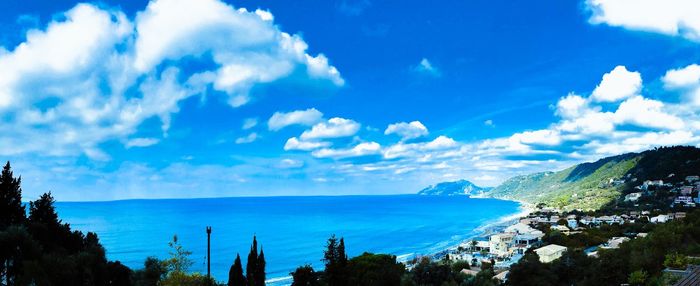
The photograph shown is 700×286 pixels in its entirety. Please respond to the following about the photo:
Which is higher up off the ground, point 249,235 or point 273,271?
point 249,235

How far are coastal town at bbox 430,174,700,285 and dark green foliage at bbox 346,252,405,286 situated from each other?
286 inches

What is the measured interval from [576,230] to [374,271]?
152 feet

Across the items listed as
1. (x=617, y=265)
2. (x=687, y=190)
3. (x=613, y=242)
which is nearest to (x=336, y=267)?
(x=617, y=265)

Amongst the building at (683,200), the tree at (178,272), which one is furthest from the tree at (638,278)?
the building at (683,200)

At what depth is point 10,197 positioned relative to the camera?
31.5 m

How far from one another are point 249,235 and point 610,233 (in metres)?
73.2

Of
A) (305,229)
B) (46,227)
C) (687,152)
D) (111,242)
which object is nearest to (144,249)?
(111,242)

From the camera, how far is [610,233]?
61688 mm

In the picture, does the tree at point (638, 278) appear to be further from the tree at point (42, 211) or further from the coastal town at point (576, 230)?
the tree at point (42, 211)

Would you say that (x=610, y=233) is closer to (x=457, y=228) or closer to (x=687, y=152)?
(x=457, y=228)

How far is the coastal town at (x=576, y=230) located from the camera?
5186 cm

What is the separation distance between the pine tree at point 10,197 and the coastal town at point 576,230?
1327 inches

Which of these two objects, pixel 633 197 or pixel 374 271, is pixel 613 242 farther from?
pixel 633 197

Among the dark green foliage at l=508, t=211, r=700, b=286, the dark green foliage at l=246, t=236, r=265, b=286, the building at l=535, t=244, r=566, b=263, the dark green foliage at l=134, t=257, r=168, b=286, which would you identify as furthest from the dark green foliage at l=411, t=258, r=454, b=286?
the building at l=535, t=244, r=566, b=263
